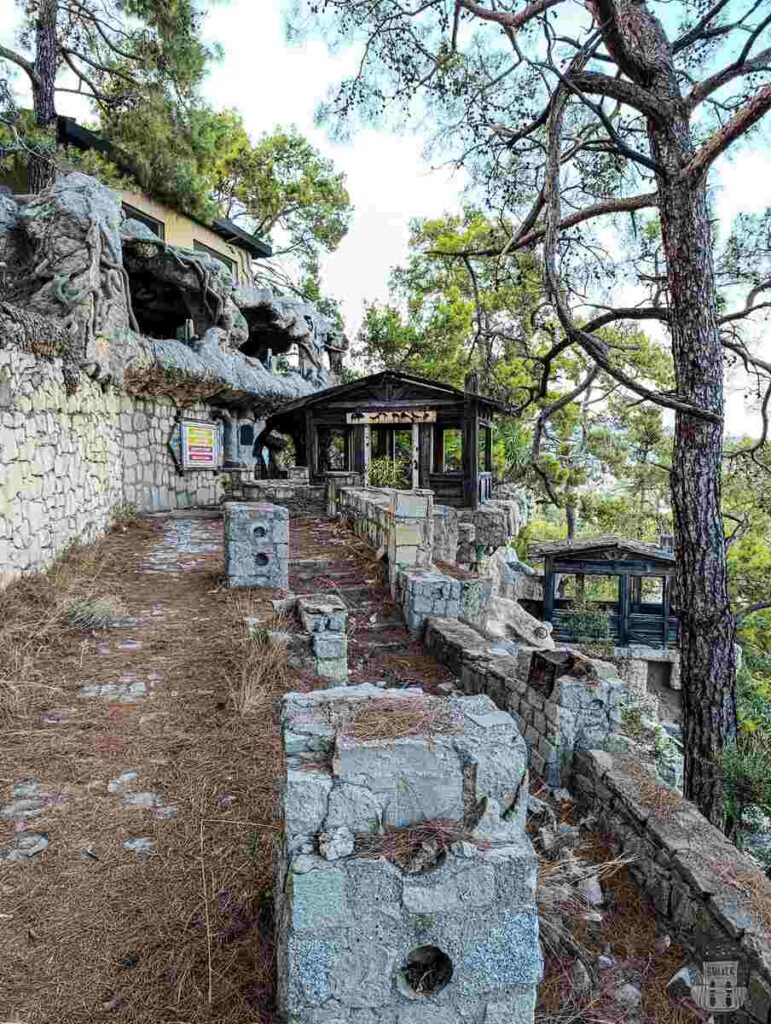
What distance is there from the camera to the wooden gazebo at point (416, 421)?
55.3ft

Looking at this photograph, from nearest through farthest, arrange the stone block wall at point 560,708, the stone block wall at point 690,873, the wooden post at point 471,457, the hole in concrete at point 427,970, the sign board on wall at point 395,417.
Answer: the hole in concrete at point 427,970, the stone block wall at point 690,873, the stone block wall at point 560,708, the wooden post at point 471,457, the sign board on wall at point 395,417

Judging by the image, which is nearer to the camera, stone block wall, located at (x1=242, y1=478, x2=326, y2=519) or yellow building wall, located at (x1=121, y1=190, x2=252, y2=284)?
stone block wall, located at (x1=242, y1=478, x2=326, y2=519)

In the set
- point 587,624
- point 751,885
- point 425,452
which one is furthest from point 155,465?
point 751,885

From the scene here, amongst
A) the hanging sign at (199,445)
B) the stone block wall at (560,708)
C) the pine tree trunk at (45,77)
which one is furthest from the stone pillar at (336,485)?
the pine tree trunk at (45,77)

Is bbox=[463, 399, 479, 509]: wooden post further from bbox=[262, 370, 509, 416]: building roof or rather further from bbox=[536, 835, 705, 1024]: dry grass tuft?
bbox=[536, 835, 705, 1024]: dry grass tuft

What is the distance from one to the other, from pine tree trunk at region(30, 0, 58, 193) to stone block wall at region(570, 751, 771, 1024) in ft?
54.7

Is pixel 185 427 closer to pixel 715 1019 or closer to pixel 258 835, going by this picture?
pixel 258 835

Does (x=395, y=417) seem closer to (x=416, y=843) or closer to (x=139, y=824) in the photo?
(x=139, y=824)

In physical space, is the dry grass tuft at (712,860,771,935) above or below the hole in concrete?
below

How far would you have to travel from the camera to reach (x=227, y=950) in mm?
2674

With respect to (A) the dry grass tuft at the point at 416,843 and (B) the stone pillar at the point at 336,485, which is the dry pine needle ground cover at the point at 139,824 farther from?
(B) the stone pillar at the point at 336,485

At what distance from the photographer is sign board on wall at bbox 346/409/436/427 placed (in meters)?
17.1

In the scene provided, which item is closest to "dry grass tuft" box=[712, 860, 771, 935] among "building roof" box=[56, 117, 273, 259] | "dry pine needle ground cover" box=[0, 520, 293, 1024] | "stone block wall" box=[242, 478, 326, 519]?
"dry pine needle ground cover" box=[0, 520, 293, 1024]

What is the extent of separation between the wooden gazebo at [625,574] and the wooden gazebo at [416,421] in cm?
337
